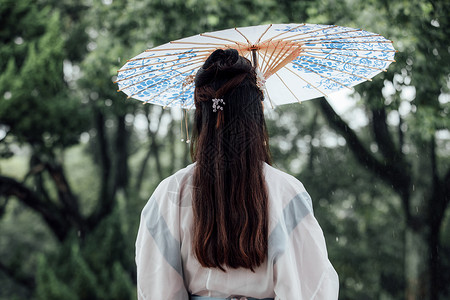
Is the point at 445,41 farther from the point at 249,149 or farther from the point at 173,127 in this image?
the point at 173,127

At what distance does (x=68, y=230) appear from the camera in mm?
7750

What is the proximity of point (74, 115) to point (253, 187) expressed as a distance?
5.63 m

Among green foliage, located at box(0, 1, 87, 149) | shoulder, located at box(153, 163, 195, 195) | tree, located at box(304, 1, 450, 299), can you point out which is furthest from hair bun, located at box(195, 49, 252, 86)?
green foliage, located at box(0, 1, 87, 149)

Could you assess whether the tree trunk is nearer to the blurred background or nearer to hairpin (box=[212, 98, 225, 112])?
the blurred background

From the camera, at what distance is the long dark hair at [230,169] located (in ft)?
3.81

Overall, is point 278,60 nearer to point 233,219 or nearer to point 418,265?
point 233,219

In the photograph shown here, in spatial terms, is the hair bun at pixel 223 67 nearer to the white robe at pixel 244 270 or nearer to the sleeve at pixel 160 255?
the white robe at pixel 244 270

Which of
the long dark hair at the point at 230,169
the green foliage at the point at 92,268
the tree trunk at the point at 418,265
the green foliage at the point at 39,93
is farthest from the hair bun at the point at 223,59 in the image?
the green foliage at the point at 92,268

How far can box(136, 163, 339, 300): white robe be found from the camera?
1.16 metres

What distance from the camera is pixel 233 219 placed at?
1.17 metres

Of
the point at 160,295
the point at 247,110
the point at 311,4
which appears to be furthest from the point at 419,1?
the point at 160,295

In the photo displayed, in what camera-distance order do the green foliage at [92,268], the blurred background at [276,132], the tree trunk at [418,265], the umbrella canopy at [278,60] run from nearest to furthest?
the umbrella canopy at [278,60] → the blurred background at [276,132] → the tree trunk at [418,265] → the green foliage at [92,268]

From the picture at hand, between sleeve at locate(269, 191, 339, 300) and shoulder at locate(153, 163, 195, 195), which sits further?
shoulder at locate(153, 163, 195, 195)

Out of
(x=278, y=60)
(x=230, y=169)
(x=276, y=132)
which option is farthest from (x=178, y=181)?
(x=276, y=132)
